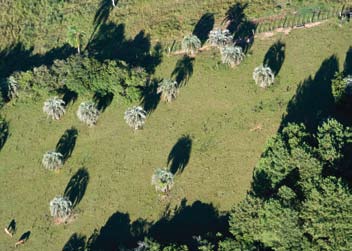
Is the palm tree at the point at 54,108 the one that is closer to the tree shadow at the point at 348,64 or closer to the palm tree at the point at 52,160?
the palm tree at the point at 52,160

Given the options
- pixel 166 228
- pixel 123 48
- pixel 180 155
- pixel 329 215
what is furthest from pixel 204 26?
pixel 329 215

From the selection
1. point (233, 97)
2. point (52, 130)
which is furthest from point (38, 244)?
point (233, 97)

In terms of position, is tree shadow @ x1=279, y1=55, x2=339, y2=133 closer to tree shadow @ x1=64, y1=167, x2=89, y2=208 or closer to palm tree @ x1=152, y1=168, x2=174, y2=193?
palm tree @ x1=152, y1=168, x2=174, y2=193

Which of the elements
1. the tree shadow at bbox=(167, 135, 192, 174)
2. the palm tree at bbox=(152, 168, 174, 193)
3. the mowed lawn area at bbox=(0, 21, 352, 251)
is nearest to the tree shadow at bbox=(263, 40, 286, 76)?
the mowed lawn area at bbox=(0, 21, 352, 251)

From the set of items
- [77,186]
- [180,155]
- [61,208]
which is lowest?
[61,208]

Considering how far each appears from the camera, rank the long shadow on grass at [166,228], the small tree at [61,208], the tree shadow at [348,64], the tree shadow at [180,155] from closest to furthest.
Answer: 1. the long shadow on grass at [166,228]
2. the small tree at [61,208]
3. the tree shadow at [180,155]
4. the tree shadow at [348,64]

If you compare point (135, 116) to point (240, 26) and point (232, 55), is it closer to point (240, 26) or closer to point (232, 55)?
point (232, 55)

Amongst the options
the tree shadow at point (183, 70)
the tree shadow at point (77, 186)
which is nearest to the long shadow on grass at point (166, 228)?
the tree shadow at point (77, 186)
